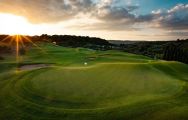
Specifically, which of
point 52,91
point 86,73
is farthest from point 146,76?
point 52,91

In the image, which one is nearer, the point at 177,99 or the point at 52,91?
the point at 177,99

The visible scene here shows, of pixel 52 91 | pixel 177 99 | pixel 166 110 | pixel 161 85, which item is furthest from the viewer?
pixel 161 85

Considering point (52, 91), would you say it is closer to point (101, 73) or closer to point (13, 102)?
point (13, 102)

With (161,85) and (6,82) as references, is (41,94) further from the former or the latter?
(161,85)

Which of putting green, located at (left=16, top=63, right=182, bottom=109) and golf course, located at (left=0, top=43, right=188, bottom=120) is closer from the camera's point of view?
golf course, located at (left=0, top=43, right=188, bottom=120)

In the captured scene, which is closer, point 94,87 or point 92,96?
point 92,96

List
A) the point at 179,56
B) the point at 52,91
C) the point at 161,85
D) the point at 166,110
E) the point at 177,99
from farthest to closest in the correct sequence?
1. the point at 179,56
2. the point at 161,85
3. the point at 52,91
4. the point at 177,99
5. the point at 166,110

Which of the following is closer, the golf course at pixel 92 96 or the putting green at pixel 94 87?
the golf course at pixel 92 96

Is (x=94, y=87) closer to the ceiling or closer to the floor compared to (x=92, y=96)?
closer to the ceiling

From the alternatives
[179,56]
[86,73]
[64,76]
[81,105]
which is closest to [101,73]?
[86,73]
